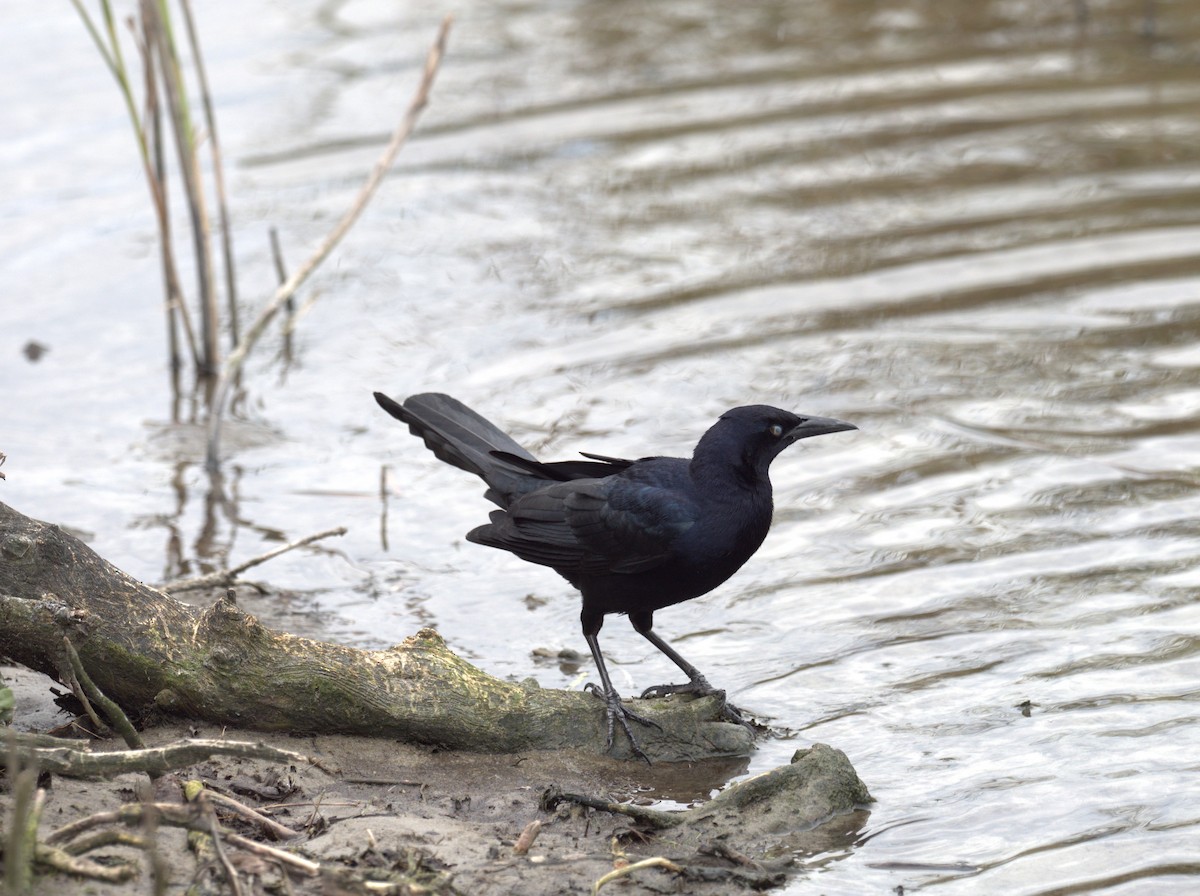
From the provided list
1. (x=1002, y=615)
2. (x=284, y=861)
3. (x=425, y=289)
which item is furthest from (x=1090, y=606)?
(x=425, y=289)

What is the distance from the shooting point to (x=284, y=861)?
3609 millimetres

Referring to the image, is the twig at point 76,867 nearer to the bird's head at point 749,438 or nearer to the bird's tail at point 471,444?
the bird's tail at point 471,444

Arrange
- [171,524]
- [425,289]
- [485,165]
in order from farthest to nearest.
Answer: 1. [485,165]
2. [425,289]
3. [171,524]

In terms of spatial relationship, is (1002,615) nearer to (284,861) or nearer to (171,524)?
(284,861)

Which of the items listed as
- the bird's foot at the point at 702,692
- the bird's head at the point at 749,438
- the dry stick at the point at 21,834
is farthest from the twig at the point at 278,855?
the bird's head at the point at 749,438

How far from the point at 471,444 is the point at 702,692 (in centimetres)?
119

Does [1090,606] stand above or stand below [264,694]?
below

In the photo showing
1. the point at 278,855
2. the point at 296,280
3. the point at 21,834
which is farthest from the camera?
the point at 296,280

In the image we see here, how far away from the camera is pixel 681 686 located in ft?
17.1

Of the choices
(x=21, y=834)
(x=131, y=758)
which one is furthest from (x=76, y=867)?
(x=21, y=834)

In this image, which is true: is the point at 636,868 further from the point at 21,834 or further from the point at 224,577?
the point at 224,577

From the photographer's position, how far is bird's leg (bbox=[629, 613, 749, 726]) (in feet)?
16.6

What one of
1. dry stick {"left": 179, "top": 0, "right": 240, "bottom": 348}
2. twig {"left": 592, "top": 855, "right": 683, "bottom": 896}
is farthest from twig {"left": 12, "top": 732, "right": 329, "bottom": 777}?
dry stick {"left": 179, "top": 0, "right": 240, "bottom": 348}

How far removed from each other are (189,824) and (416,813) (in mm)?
868
